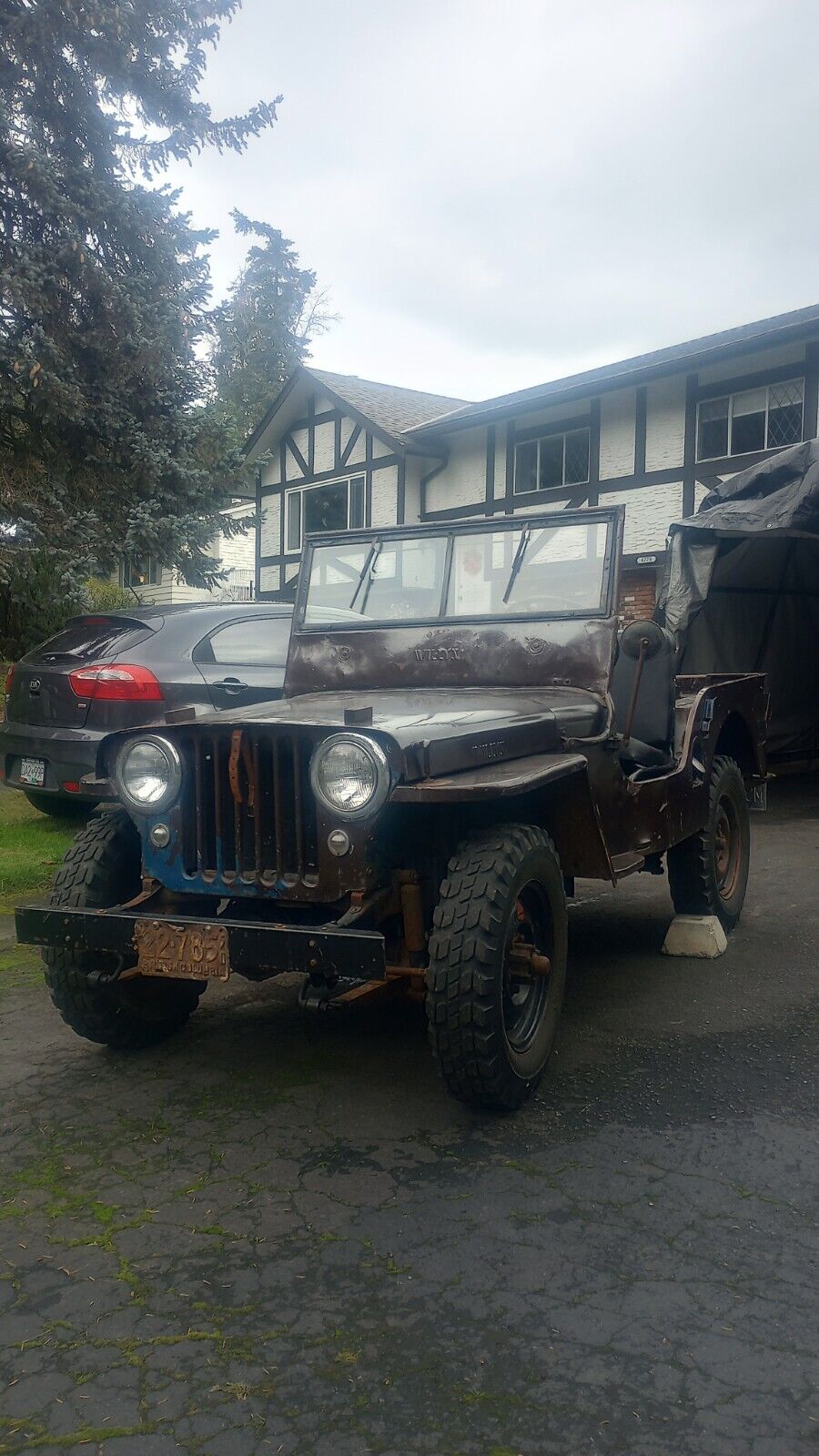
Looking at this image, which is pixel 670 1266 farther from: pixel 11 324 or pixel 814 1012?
pixel 11 324

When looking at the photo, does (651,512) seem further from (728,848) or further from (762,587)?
(728,848)

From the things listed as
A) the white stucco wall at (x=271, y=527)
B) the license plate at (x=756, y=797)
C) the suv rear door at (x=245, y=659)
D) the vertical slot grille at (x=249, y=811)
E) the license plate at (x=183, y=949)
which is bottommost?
the license plate at (x=183, y=949)

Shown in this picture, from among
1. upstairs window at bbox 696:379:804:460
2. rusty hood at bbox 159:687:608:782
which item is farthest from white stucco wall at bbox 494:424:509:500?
rusty hood at bbox 159:687:608:782

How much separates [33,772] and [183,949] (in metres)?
4.05

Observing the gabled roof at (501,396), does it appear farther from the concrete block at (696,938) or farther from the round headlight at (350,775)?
the round headlight at (350,775)

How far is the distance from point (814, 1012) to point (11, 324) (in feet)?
40.6

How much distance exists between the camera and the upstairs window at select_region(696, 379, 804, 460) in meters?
14.8

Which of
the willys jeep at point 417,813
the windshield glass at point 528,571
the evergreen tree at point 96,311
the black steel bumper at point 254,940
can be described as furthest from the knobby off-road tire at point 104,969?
the evergreen tree at point 96,311

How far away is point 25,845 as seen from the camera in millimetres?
7688

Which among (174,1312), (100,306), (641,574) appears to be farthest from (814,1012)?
(100,306)

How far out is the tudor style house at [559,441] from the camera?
15078 millimetres

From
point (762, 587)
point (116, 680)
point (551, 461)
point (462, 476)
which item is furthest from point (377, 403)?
point (116, 680)

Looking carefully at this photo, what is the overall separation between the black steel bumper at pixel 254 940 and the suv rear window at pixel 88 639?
367cm

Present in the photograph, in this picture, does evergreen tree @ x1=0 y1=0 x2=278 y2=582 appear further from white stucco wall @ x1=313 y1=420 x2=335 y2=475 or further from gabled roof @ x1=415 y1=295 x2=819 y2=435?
white stucco wall @ x1=313 y1=420 x2=335 y2=475
